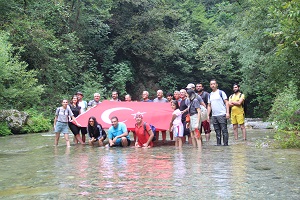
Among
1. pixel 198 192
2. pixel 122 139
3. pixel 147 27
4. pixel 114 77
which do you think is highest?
pixel 147 27

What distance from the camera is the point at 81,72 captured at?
38.3m

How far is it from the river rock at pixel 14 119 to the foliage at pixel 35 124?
0.31 m

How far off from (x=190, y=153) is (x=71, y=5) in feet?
92.5

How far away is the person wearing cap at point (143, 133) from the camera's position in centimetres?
1405

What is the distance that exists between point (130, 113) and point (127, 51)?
88.8 feet

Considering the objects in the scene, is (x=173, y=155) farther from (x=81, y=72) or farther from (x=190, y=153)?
(x=81, y=72)

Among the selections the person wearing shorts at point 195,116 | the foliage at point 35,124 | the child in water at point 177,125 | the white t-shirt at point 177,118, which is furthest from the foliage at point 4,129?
the person wearing shorts at point 195,116

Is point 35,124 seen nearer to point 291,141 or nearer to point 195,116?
point 195,116

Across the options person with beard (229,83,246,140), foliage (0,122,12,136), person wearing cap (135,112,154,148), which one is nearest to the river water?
person wearing cap (135,112,154,148)

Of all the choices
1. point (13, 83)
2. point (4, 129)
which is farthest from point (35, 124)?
point (4, 129)

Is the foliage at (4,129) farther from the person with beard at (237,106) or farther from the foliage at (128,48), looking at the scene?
the person with beard at (237,106)

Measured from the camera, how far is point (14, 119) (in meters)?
23.6

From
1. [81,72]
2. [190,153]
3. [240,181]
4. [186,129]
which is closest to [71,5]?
[81,72]

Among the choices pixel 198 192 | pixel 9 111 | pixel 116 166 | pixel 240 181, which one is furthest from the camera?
pixel 9 111
